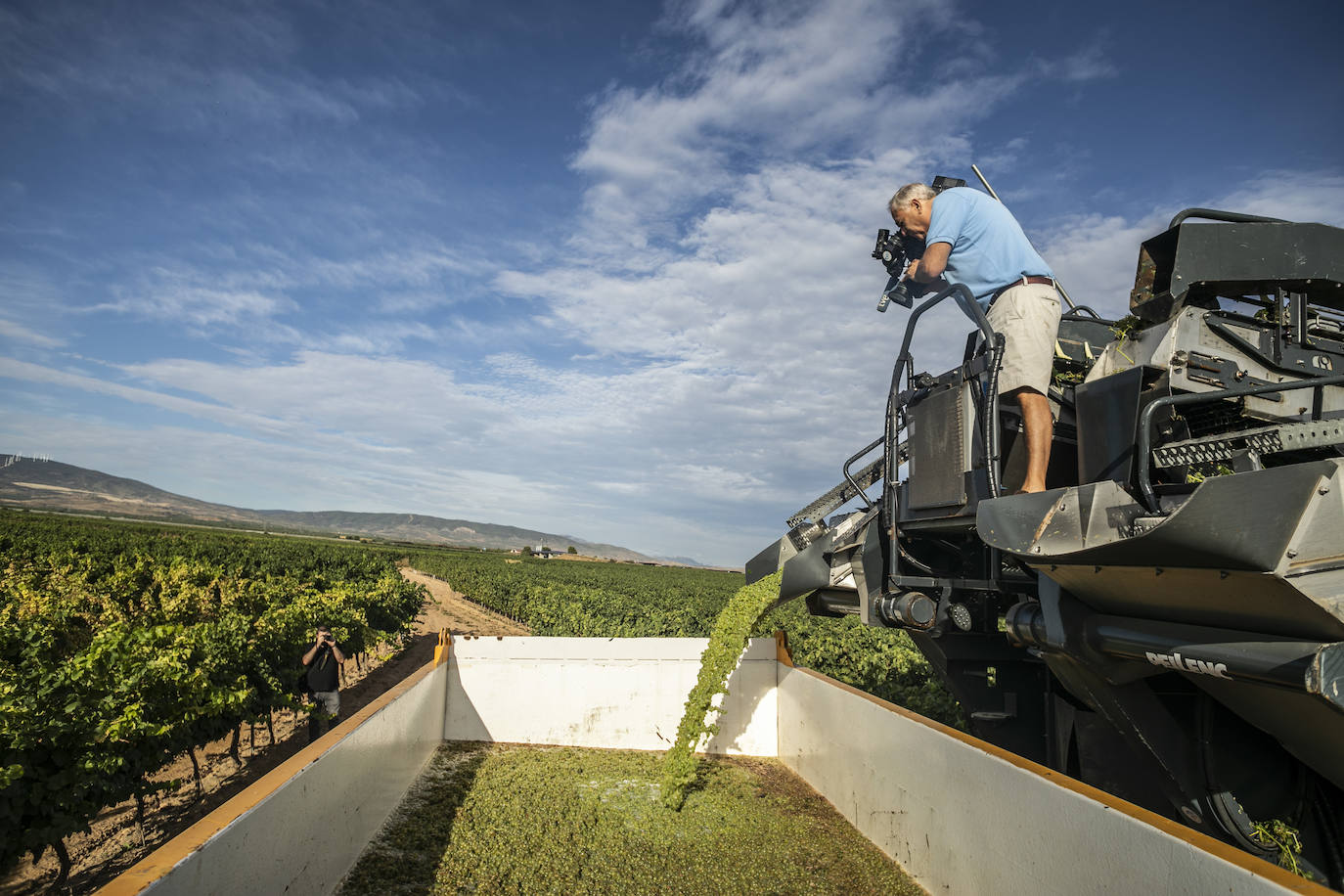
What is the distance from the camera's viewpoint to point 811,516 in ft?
18.7

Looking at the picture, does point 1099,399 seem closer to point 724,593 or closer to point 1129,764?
point 1129,764

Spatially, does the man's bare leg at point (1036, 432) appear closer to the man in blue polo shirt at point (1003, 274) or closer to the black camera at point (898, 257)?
the man in blue polo shirt at point (1003, 274)

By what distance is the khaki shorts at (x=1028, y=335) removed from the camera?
394cm

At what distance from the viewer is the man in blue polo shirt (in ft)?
12.9

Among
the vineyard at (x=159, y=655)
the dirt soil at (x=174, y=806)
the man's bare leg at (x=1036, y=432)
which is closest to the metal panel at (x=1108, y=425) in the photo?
the man's bare leg at (x=1036, y=432)

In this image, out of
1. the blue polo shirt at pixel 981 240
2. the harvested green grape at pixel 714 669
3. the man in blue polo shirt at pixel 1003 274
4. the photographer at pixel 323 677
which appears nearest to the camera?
the man in blue polo shirt at pixel 1003 274

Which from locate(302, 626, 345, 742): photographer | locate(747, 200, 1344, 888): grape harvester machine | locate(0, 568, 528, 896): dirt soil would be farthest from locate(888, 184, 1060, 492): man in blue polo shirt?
locate(302, 626, 345, 742): photographer

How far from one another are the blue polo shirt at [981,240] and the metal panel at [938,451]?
0.67 m

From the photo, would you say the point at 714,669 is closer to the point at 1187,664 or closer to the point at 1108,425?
the point at 1108,425

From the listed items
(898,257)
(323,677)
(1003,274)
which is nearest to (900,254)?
(898,257)

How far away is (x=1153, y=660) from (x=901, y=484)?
2.05 metres

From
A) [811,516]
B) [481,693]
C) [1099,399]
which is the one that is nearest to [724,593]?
[481,693]

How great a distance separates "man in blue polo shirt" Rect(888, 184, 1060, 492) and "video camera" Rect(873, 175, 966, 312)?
0.11 metres

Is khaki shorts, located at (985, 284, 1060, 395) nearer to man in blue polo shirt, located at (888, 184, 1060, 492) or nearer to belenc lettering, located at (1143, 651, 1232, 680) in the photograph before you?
man in blue polo shirt, located at (888, 184, 1060, 492)
